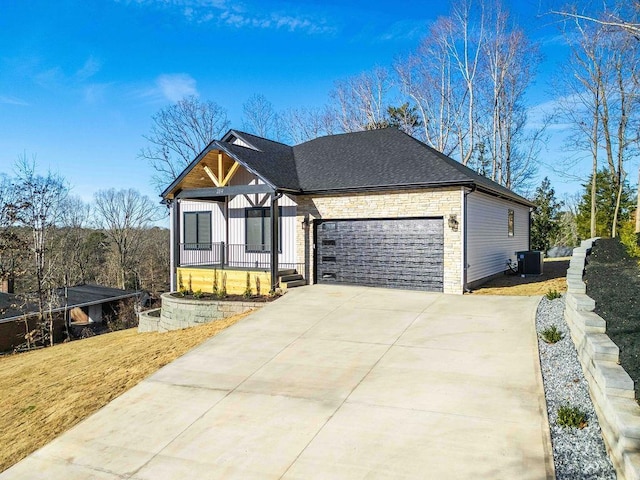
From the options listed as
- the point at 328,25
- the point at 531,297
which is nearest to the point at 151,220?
the point at 328,25

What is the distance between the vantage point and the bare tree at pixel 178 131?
33.0 meters

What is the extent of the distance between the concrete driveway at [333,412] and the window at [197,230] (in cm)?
853

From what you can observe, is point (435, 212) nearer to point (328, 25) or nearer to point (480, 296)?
point (480, 296)

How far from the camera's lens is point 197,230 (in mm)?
16953

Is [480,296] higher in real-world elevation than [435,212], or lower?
lower

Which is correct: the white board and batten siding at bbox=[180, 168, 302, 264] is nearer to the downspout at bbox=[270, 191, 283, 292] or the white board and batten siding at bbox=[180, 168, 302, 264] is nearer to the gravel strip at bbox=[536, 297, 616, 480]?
the downspout at bbox=[270, 191, 283, 292]

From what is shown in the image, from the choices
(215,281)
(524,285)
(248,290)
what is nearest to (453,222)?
(524,285)

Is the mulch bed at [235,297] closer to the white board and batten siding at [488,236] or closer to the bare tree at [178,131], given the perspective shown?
the white board and batten siding at [488,236]

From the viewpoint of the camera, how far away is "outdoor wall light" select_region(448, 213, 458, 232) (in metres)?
12.1

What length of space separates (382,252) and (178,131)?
26.0 m

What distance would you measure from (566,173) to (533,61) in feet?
25.8

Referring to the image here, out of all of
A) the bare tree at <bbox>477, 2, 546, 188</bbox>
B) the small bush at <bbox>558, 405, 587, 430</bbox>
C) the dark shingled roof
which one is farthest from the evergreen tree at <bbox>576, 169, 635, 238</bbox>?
the small bush at <bbox>558, 405, 587, 430</bbox>

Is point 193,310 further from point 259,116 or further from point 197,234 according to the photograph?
point 259,116

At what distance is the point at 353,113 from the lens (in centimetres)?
3272
